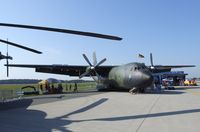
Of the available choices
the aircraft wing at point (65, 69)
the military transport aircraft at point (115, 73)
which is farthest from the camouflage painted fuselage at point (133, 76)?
the aircraft wing at point (65, 69)

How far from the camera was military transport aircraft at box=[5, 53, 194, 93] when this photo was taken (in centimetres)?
2828

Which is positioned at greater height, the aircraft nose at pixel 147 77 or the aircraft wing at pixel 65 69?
the aircraft wing at pixel 65 69

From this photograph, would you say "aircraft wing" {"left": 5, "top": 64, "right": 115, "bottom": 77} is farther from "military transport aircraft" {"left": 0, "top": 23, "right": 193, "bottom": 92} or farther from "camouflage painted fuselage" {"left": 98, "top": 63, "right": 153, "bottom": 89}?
"camouflage painted fuselage" {"left": 98, "top": 63, "right": 153, "bottom": 89}

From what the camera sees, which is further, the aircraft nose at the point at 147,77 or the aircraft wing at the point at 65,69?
the aircraft wing at the point at 65,69

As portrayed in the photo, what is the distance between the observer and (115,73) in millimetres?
34781

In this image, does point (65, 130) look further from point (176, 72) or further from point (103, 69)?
point (176, 72)

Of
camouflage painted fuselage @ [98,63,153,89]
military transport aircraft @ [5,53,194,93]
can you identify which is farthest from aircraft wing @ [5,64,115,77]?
camouflage painted fuselage @ [98,63,153,89]

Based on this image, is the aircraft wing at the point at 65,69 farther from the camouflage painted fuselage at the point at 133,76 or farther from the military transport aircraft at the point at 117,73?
the camouflage painted fuselage at the point at 133,76

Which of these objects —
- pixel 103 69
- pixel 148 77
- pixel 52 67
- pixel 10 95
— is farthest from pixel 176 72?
pixel 10 95

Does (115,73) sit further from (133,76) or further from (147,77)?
(147,77)

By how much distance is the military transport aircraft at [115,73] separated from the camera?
28.3 metres

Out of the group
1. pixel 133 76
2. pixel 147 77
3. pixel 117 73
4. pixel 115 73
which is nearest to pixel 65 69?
pixel 115 73

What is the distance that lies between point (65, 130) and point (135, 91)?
21.2 metres

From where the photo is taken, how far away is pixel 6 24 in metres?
9.76
